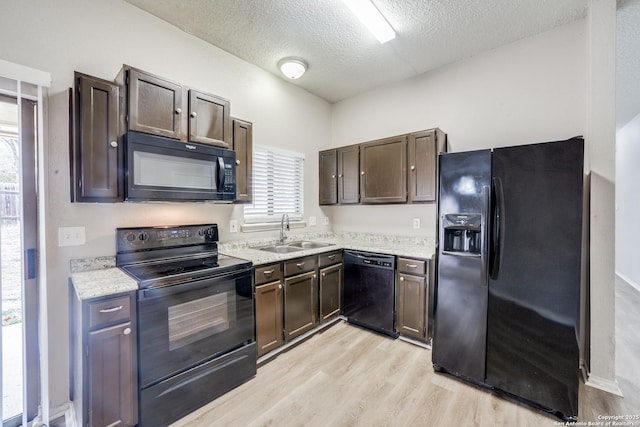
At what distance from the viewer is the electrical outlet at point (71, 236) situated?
1856 millimetres

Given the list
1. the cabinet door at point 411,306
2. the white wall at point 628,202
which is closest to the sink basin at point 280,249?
the cabinet door at point 411,306

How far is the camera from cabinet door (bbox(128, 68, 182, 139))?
1.87 metres

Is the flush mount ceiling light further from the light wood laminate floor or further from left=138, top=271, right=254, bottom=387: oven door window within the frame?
the light wood laminate floor

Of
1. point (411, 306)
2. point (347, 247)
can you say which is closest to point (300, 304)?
point (347, 247)

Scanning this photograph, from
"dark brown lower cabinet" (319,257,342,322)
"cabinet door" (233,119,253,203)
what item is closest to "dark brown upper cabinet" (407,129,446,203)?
"dark brown lower cabinet" (319,257,342,322)

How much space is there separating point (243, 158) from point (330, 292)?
1732 millimetres

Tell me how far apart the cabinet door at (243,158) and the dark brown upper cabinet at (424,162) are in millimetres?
1718

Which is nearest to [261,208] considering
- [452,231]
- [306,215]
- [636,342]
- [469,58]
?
[306,215]

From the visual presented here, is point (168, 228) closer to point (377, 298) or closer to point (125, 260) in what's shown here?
point (125, 260)

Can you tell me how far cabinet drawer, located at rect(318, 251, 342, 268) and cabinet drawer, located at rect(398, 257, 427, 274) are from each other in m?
0.71

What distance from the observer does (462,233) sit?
223 cm

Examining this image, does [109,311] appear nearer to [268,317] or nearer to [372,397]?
[268,317]

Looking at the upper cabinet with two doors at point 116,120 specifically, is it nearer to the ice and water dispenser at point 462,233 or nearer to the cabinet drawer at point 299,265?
the cabinet drawer at point 299,265

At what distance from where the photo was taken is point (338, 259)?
3.17 meters
